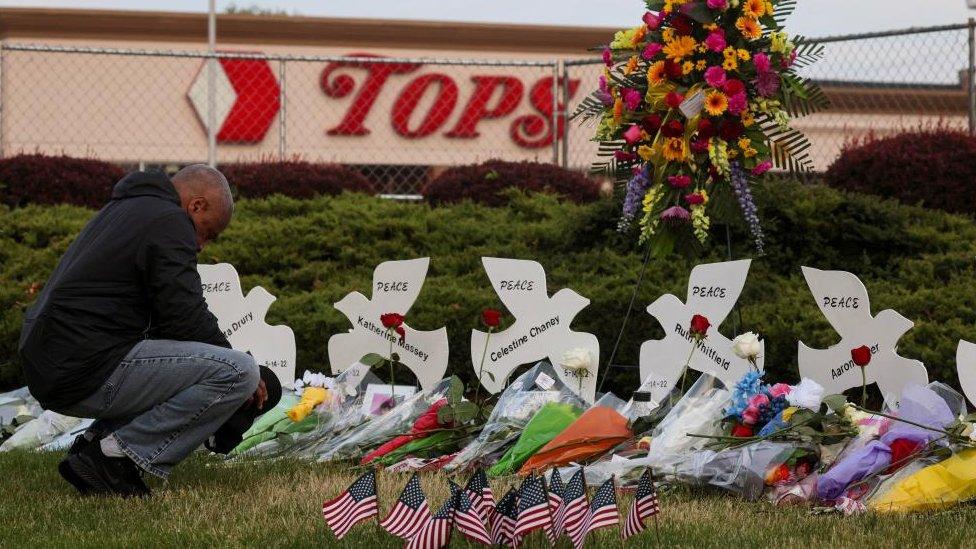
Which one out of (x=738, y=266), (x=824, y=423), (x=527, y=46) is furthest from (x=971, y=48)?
(x=527, y=46)

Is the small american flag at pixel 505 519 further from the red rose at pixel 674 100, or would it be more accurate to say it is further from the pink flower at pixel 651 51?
the pink flower at pixel 651 51

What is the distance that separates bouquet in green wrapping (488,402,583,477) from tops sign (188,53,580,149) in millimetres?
13975

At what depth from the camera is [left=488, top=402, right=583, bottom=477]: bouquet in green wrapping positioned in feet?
16.4

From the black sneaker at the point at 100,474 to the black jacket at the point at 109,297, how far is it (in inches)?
8.5

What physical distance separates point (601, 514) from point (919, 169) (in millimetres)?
6247

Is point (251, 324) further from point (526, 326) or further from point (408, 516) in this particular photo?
point (408, 516)

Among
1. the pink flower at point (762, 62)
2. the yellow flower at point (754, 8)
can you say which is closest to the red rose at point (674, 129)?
the pink flower at point (762, 62)

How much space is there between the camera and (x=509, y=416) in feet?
17.4

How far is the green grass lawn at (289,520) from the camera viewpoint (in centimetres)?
366

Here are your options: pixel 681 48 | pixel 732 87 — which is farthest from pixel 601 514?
pixel 681 48

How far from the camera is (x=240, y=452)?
5758mm

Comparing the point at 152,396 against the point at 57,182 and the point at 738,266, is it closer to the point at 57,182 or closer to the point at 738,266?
the point at 738,266

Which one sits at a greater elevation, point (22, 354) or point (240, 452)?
point (22, 354)

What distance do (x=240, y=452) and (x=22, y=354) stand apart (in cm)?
143
